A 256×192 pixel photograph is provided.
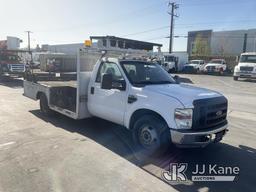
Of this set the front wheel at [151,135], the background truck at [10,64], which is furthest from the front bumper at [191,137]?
the background truck at [10,64]

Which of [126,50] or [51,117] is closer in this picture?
[126,50]

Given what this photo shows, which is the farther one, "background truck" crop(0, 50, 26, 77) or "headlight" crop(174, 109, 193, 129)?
"background truck" crop(0, 50, 26, 77)

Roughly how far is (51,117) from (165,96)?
4.44 metres

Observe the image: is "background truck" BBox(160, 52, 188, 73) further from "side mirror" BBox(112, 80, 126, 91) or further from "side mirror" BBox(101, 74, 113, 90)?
"side mirror" BBox(101, 74, 113, 90)

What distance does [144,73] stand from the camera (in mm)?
5461

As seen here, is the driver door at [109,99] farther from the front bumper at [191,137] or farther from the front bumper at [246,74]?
the front bumper at [246,74]

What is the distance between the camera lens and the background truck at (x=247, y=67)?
2233 cm

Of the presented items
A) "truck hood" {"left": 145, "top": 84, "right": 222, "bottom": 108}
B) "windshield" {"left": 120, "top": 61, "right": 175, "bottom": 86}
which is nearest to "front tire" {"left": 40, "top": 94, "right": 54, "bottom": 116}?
"windshield" {"left": 120, "top": 61, "right": 175, "bottom": 86}

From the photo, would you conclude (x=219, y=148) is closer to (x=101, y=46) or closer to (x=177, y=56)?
(x=101, y=46)

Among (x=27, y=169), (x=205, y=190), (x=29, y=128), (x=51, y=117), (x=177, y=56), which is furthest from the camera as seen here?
(x=177, y=56)

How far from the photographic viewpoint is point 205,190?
3586 mm

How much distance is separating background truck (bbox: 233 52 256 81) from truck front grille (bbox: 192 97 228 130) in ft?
65.9

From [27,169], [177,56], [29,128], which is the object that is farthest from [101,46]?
[177,56]

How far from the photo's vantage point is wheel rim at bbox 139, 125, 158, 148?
180 inches
